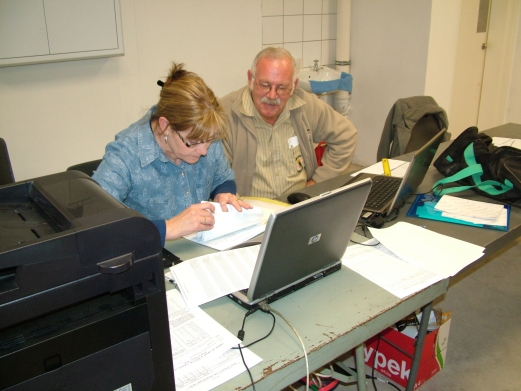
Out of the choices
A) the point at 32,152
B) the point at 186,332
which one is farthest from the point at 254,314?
the point at 32,152

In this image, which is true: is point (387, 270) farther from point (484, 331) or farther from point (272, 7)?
point (272, 7)

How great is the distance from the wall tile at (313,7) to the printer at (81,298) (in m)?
3.36

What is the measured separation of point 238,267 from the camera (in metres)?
1.37

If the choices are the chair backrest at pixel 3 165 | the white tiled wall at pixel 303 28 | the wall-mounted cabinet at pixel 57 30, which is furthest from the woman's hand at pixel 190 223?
the white tiled wall at pixel 303 28

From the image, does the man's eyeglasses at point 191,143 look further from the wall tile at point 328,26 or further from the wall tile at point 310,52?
the wall tile at point 328,26

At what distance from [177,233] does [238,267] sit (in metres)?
0.24

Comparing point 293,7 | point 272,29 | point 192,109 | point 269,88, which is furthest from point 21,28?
point 293,7

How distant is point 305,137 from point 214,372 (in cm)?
159

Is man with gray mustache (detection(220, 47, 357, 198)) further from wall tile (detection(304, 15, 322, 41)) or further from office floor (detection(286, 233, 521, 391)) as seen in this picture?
wall tile (detection(304, 15, 322, 41))

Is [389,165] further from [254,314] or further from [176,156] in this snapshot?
[254,314]

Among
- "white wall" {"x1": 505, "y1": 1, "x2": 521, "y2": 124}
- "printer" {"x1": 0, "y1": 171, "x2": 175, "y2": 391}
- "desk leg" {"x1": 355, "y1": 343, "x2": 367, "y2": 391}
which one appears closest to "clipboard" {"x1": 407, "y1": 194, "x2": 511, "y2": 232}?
"desk leg" {"x1": 355, "y1": 343, "x2": 367, "y2": 391}

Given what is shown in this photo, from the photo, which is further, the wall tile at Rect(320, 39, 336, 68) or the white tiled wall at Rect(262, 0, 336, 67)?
the wall tile at Rect(320, 39, 336, 68)

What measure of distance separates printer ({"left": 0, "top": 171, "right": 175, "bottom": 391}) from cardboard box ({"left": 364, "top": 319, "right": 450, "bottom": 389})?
4.02 feet

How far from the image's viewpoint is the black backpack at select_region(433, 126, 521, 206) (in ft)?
6.21
